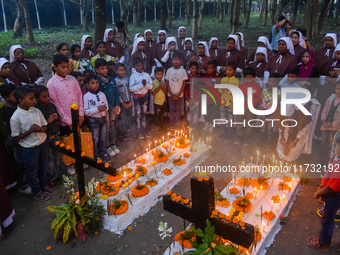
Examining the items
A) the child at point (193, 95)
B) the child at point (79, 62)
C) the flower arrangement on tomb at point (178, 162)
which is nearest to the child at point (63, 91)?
the child at point (79, 62)

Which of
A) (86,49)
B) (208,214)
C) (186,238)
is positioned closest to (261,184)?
(186,238)

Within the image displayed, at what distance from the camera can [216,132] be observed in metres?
7.93

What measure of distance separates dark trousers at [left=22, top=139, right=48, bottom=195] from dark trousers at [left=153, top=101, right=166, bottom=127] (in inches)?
144

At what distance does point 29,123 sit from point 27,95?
0.48 m

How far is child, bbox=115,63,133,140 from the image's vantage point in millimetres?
7059

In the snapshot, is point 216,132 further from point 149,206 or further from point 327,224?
point 327,224

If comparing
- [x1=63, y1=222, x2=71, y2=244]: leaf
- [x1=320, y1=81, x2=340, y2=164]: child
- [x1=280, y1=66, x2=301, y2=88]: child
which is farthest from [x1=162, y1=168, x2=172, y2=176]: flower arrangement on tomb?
[x1=320, y1=81, x2=340, y2=164]: child

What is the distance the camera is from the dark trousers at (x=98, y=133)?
20.2 ft

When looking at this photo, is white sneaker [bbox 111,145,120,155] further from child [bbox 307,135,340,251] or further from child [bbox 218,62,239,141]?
child [bbox 307,135,340,251]

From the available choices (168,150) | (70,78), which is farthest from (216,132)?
(70,78)

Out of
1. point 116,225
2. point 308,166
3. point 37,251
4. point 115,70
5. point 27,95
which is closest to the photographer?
point 37,251

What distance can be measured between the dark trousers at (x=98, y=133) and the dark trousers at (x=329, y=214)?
450 centimetres

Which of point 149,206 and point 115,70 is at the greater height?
point 115,70

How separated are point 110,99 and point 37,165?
229cm
